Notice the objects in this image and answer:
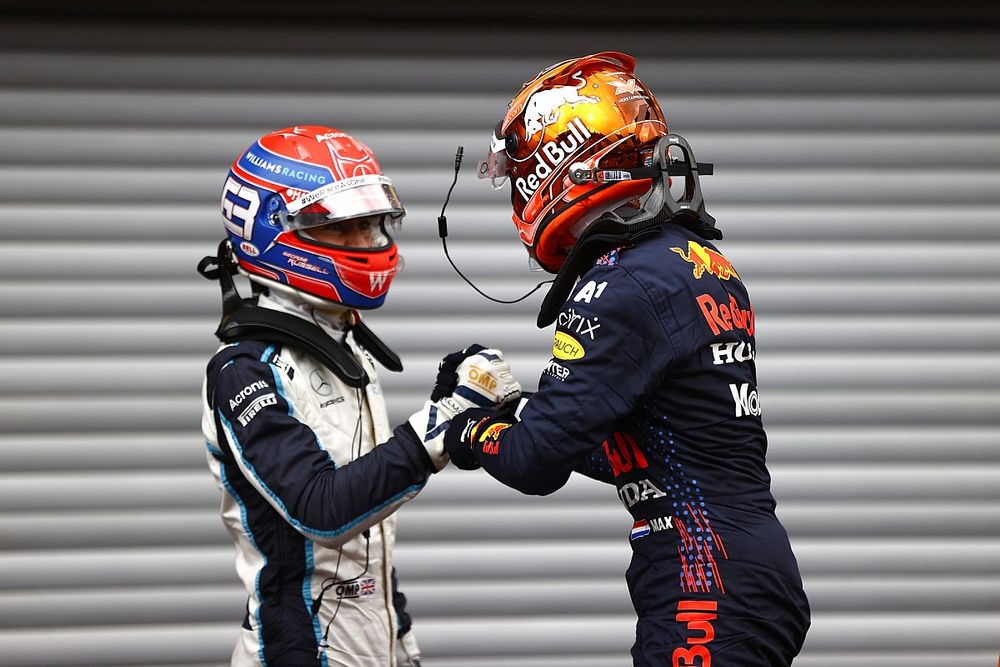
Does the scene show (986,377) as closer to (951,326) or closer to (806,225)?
(951,326)

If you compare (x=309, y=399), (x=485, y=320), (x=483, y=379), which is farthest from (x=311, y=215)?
(x=485, y=320)

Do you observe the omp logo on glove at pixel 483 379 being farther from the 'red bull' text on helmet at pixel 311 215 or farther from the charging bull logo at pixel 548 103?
the charging bull logo at pixel 548 103

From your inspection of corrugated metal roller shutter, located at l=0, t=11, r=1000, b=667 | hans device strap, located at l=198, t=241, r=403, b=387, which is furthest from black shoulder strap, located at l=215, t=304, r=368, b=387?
corrugated metal roller shutter, located at l=0, t=11, r=1000, b=667

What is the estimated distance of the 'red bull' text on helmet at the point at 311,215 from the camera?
2.73m

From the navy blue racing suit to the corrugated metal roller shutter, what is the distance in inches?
87.7

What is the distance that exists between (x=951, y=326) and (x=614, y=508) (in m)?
1.93

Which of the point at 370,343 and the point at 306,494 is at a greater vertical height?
the point at 370,343

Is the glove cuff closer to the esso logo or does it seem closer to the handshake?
the handshake

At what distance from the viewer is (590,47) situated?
15.2 feet

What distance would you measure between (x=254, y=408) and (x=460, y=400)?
21.4 inches

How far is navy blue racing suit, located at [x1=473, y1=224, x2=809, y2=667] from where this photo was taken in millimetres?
2322

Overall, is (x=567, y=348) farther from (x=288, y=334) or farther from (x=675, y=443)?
(x=288, y=334)

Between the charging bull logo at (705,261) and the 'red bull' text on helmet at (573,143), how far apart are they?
0.23 metres

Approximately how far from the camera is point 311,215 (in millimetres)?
2730
